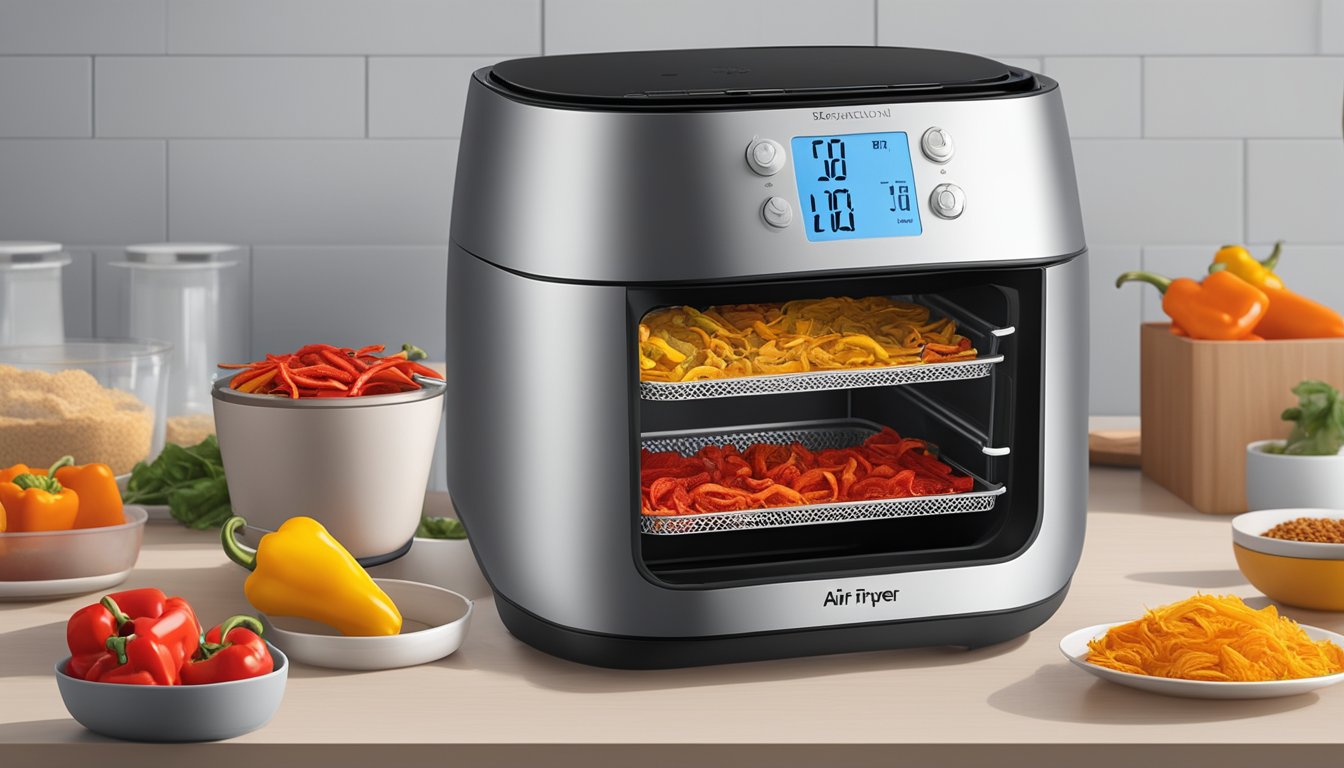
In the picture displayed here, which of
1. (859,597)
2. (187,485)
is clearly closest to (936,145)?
(859,597)

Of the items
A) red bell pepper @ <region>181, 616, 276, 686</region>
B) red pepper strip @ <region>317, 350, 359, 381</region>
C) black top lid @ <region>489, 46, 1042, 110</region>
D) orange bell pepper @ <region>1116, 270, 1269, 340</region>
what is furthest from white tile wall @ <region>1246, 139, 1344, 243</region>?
red bell pepper @ <region>181, 616, 276, 686</region>

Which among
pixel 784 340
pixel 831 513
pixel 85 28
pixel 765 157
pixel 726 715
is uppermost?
pixel 85 28

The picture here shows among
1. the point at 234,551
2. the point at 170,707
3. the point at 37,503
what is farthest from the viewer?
the point at 37,503

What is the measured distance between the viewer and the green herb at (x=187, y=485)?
4.14 feet

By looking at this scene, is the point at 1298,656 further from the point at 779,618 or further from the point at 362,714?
the point at 362,714

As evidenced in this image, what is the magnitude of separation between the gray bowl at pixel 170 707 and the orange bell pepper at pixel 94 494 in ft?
1.12

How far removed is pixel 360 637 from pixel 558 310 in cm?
24

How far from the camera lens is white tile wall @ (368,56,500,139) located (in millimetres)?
2156

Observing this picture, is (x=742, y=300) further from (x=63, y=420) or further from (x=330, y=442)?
(x=63, y=420)

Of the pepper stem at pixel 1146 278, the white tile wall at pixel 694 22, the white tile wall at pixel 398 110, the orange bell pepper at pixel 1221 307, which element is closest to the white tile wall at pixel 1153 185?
the white tile wall at pixel 398 110

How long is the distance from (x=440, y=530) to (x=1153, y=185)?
142cm

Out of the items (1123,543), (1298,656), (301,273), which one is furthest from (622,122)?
(301,273)

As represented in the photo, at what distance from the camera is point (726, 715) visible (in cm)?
81

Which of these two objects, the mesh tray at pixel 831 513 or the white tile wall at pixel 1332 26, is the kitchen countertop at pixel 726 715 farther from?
the white tile wall at pixel 1332 26
